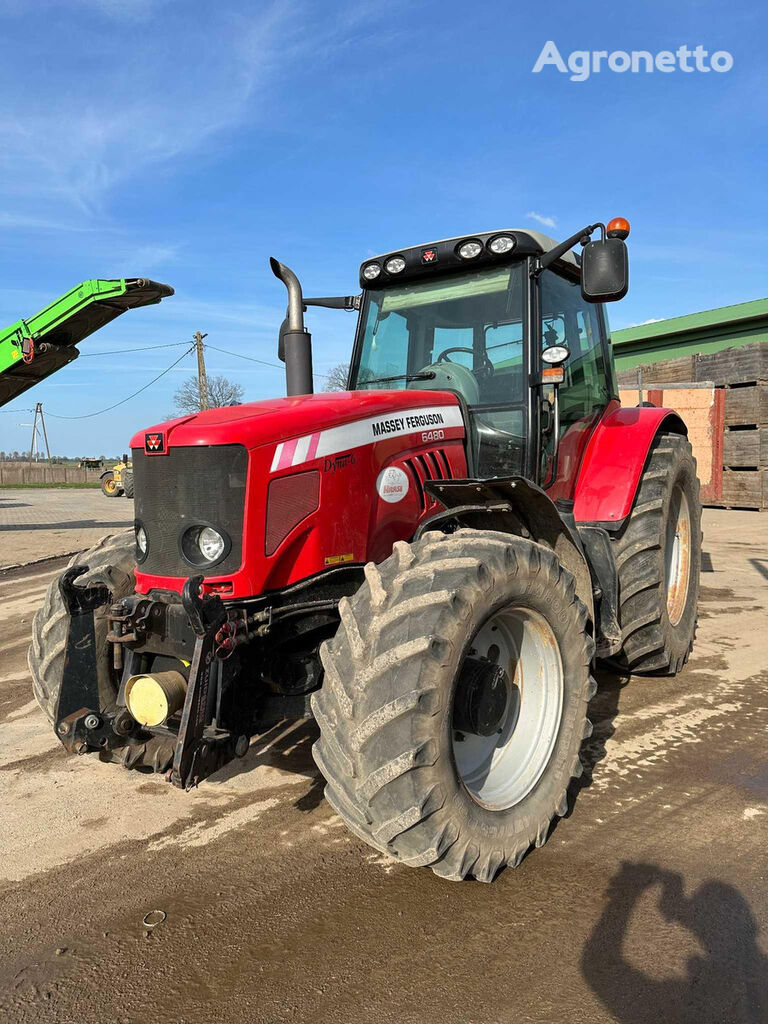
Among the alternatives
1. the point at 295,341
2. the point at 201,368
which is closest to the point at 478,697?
the point at 295,341

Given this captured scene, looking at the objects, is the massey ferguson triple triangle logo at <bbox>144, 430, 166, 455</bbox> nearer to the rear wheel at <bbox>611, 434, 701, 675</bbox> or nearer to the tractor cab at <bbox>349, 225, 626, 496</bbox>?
the tractor cab at <bbox>349, 225, 626, 496</bbox>

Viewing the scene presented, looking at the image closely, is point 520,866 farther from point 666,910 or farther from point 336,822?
point 336,822

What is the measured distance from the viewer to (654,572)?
13.8 feet

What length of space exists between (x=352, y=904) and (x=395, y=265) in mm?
2971

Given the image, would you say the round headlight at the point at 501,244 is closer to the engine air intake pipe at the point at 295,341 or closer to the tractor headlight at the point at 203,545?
the engine air intake pipe at the point at 295,341

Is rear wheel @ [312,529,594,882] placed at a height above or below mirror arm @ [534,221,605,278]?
below

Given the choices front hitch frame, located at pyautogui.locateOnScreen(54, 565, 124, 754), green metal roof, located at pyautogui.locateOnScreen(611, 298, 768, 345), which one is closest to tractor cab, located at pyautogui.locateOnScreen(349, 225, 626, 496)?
front hitch frame, located at pyautogui.locateOnScreen(54, 565, 124, 754)

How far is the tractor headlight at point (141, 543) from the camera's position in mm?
2969

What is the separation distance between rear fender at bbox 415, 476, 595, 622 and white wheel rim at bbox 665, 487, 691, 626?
71.1 inches

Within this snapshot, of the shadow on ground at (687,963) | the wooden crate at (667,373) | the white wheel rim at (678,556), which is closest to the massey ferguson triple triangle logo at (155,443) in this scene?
the shadow on ground at (687,963)

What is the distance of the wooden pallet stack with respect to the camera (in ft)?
47.1

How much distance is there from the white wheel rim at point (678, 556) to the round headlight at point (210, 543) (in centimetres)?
331

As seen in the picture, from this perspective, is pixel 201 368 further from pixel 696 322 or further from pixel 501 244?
pixel 501 244

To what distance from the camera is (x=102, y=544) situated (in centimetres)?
369
